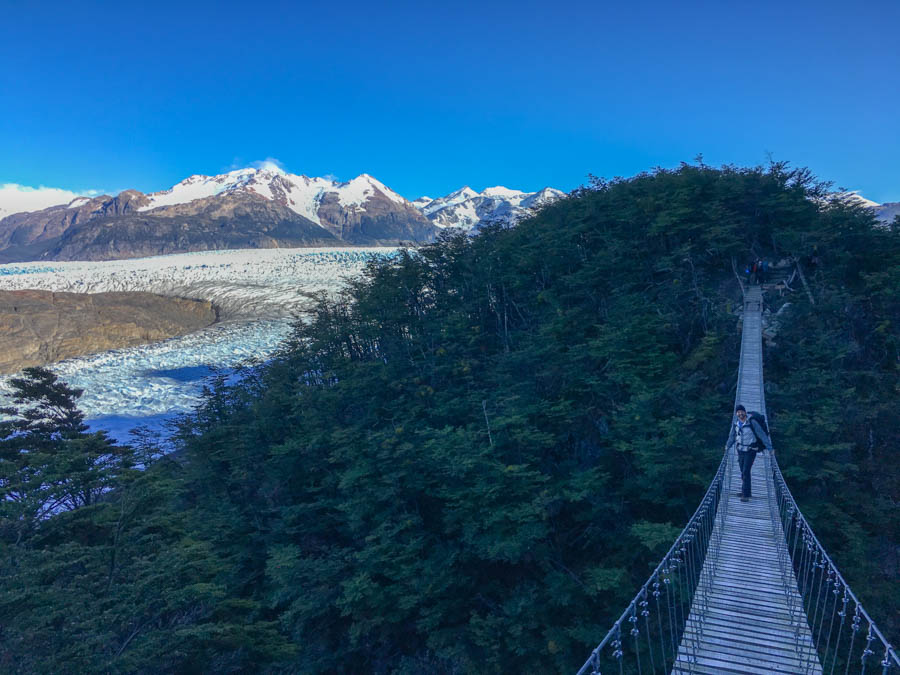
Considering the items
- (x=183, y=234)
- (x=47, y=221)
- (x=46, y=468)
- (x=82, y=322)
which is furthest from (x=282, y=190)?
(x=46, y=468)

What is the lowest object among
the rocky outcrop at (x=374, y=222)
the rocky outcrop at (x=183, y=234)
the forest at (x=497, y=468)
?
the forest at (x=497, y=468)

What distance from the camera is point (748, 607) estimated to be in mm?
3863

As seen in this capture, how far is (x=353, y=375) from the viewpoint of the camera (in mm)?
15016

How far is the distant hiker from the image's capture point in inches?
215

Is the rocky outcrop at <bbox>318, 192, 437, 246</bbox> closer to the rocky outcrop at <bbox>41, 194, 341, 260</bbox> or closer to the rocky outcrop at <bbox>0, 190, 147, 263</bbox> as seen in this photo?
the rocky outcrop at <bbox>41, 194, 341, 260</bbox>

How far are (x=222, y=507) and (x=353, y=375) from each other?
18.4 ft

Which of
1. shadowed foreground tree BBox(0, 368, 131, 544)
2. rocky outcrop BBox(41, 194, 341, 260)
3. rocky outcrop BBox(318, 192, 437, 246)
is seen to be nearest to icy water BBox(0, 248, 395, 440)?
shadowed foreground tree BBox(0, 368, 131, 544)

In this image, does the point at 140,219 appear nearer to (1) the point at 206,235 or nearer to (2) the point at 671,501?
(1) the point at 206,235

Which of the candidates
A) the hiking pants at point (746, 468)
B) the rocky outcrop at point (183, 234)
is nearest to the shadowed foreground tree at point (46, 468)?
the hiking pants at point (746, 468)

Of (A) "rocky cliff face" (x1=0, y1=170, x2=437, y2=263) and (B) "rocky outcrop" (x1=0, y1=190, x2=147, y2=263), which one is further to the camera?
(B) "rocky outcrop" (x1=0, y1=190, x2=147, y2=263)

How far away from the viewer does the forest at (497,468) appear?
23.0ft

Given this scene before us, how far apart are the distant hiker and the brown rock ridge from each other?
47.1 metres

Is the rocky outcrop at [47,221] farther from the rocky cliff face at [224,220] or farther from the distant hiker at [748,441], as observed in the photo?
the distant hiker at [748,441]

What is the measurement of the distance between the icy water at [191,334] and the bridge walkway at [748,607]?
19.1 m
